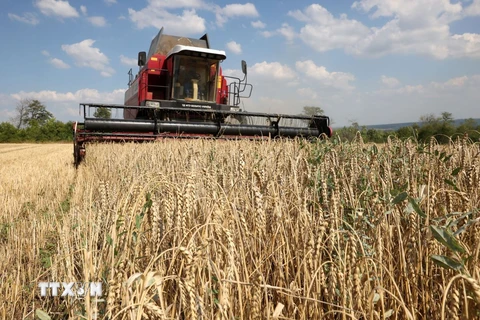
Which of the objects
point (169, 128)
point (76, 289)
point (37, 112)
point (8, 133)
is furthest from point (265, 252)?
point (37, 112)

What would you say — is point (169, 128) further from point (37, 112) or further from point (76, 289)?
point (37, 112)

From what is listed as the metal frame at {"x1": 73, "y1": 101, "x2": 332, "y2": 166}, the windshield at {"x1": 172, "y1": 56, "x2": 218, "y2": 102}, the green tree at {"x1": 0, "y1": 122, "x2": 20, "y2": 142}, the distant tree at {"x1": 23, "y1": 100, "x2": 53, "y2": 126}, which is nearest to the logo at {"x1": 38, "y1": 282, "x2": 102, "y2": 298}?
the metal frame at {"x1": 73, "y1": 101, "x2": 332, "y2": 166}

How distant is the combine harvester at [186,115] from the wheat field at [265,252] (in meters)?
3.69

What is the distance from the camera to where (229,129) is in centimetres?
721

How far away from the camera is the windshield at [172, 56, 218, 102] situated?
8.41 metres

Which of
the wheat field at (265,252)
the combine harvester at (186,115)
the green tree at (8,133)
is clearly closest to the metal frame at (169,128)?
the combine harvester at (186,115)

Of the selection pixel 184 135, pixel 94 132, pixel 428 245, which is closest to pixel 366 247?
pixel 428 245

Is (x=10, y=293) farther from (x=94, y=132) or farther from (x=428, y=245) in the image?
(x=94, y=132)

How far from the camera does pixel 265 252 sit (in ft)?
4.74

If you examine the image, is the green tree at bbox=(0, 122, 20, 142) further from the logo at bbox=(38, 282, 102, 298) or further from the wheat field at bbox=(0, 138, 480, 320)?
the logo at bbox=(38, 282, 102, 298)

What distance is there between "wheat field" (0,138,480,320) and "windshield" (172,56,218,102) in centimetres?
587

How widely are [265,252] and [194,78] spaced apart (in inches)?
305

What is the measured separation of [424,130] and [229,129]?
19.6ft

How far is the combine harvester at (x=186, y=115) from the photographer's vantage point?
21.7 feet
